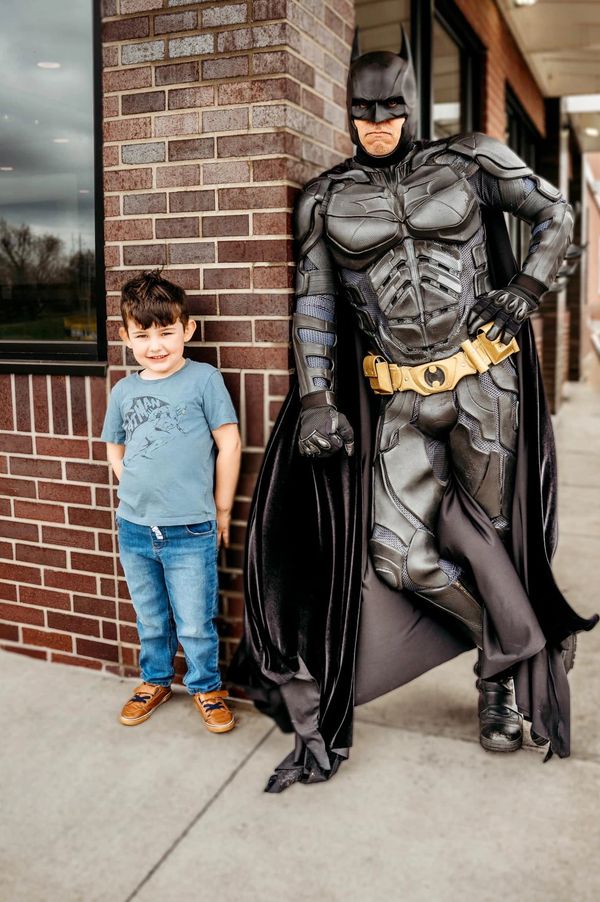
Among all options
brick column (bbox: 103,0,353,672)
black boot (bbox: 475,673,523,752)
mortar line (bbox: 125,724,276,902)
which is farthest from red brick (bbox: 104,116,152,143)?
black boot (bbox: 475,673,523,752)

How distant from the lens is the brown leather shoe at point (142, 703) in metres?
3.01

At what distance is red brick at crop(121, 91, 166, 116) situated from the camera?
3.07m

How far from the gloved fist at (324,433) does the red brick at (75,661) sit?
4.51ft

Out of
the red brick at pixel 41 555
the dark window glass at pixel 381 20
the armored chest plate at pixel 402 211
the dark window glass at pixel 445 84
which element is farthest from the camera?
the dark window glass at pixel 445 84

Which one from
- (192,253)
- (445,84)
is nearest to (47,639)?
(192,253)

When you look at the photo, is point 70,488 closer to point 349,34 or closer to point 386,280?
point 386,280

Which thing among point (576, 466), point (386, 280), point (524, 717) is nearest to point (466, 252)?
point (386, 280)

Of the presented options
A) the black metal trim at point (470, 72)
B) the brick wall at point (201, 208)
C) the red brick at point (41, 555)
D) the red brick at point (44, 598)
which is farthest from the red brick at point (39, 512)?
the black metal trim at point (470, 72)

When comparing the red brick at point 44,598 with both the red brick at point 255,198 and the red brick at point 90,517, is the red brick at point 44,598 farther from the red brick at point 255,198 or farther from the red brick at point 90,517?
the red brick at point 255,198

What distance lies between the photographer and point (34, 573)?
11.7ft

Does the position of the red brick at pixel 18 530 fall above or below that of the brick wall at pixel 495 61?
below

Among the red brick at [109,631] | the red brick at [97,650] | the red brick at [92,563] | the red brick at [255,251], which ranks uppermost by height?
the red brick at [255,251]

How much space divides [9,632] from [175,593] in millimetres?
1062

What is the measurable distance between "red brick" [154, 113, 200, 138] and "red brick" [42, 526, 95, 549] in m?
1.52
